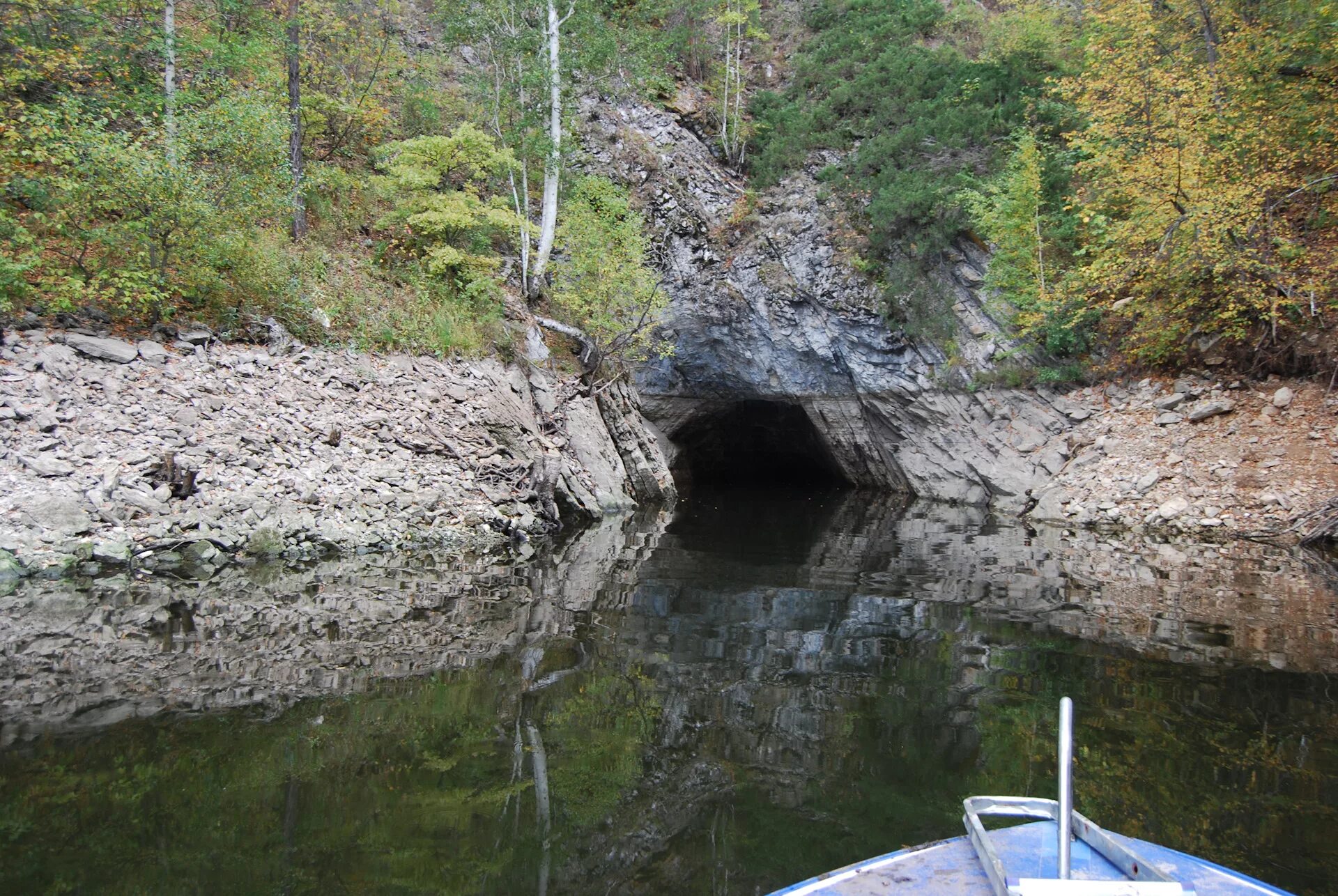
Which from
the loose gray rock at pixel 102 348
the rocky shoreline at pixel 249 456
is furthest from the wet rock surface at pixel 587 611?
the loose gray rock at pixel 102 348

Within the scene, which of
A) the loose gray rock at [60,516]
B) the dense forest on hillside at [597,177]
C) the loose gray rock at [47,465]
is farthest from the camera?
the dense forest on hillside at [597,177]

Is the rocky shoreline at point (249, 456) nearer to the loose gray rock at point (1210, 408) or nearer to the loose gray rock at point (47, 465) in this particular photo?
the loose gray rock at point (47, 465)

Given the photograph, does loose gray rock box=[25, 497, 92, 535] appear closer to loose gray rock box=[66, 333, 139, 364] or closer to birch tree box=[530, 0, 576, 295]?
loose gray rock box=[66, 333, 139, 364]

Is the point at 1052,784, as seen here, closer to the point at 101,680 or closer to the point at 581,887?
the point at 581,887

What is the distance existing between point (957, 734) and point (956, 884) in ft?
7.11

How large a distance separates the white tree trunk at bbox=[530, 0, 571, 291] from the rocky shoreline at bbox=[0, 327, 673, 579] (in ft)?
16.4

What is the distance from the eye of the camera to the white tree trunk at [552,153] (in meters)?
19.4

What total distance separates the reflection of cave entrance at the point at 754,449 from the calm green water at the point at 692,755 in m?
20.6

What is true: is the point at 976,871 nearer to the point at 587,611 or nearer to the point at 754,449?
the point at 587,611

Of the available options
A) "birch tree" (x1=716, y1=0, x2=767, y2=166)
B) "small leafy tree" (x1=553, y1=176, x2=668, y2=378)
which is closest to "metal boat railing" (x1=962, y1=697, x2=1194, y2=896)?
"small leafy tree" (x1=553, y1=176, x2=668, y2=378)

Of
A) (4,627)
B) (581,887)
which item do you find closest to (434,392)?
(4,627)

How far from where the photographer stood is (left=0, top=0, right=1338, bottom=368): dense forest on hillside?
12414 mm

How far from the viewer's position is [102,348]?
36.6 feet

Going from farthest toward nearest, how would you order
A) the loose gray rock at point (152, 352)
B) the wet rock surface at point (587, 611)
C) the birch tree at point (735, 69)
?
the birch tree at point (735, 69), the loose gray rock at point (152, 352), the wet rock surface at point (587, 611)
